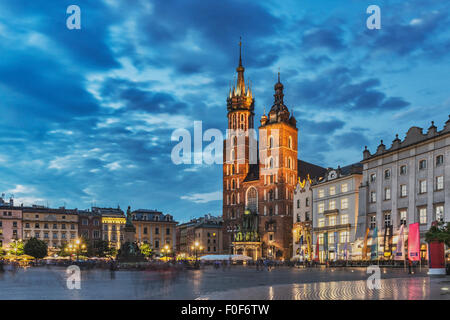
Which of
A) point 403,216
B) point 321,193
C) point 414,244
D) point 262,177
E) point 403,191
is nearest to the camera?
point 414,244

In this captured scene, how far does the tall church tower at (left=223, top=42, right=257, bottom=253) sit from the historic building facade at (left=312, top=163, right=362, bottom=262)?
3917 cm

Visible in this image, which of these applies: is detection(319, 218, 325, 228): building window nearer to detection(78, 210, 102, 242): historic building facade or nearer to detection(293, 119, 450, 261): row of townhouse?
detection(293, 119, 450, 261): row of townhouse

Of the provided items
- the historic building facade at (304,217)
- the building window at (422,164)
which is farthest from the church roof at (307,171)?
the building window at (422,164)

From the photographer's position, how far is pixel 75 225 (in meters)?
130

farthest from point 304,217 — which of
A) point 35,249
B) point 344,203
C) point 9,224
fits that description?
point 9,224

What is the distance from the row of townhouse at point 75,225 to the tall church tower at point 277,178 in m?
31.6

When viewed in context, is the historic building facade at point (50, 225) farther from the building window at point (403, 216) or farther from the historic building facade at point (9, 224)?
the building window at point (403, 216)

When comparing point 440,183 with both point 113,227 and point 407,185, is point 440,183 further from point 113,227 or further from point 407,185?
point 113,227

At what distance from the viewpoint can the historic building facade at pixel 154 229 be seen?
5344 inches

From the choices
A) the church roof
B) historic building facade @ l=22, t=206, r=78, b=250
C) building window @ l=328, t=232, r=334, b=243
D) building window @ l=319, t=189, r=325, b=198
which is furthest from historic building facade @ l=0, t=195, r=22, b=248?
building window @ l=328, t=232, r=334, b=243

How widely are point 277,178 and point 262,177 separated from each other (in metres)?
4.57
